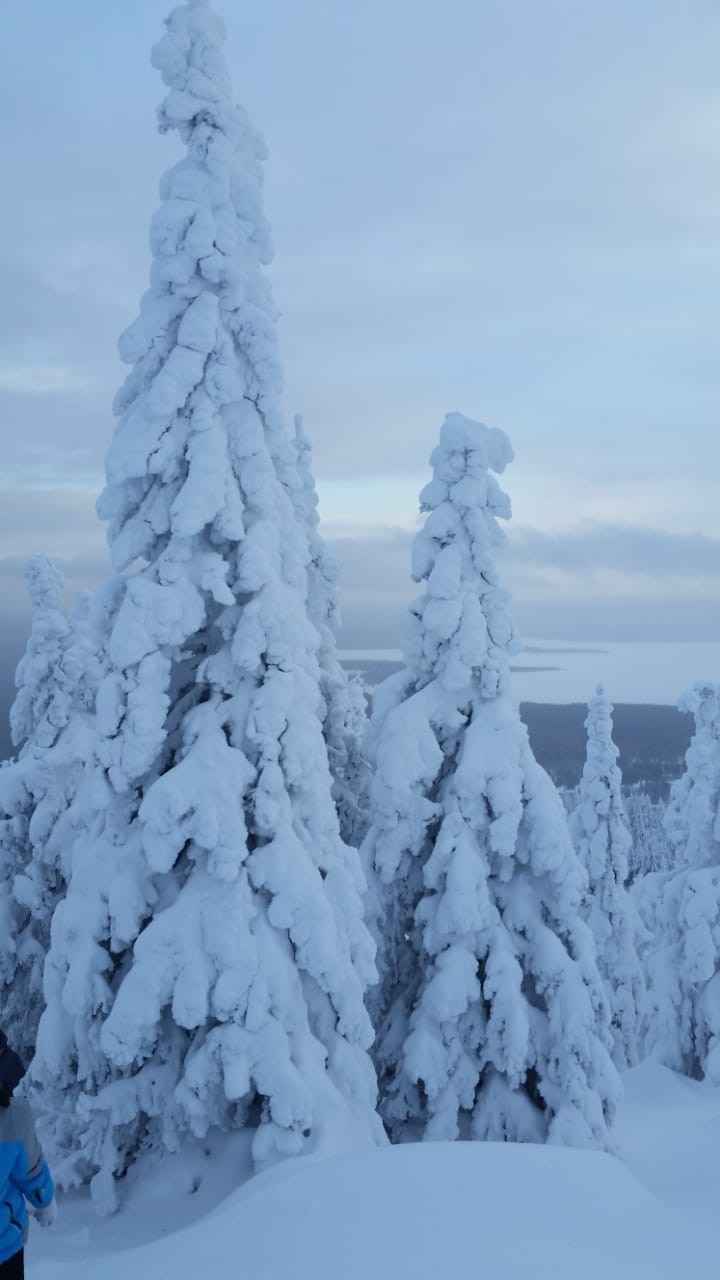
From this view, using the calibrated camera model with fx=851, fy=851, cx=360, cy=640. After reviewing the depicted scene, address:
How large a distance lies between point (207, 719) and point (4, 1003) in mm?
12365

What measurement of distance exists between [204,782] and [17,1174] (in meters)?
4.95

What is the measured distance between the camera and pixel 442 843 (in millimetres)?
14023

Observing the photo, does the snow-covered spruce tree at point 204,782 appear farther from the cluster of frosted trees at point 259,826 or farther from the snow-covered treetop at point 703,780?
the snow-covered treetop at point 703,780

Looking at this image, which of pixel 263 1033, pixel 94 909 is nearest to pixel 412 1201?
pixel 263 1033

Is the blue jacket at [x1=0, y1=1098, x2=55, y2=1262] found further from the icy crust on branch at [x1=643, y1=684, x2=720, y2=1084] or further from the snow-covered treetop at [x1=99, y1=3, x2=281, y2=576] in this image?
the icy crust on branch at [x1=643, y1=684, x2=720, y2=1084]

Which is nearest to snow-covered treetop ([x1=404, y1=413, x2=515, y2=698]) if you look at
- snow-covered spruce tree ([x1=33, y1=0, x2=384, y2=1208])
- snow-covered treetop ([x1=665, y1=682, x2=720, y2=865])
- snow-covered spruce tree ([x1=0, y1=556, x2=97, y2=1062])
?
snow-covered spruce tree ([x1=33, y1=0, x2=384, y2=1208])

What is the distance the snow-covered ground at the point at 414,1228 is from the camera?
6.56 metres

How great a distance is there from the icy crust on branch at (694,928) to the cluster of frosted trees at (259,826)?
1261cm

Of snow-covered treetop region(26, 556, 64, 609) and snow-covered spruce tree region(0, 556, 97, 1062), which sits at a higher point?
snow-covered treetop region(26, 556, 64, 609)

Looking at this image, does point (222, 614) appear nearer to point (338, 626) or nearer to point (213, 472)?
point (213, 472)

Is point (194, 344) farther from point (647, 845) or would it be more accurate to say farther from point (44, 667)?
point (647, 845)

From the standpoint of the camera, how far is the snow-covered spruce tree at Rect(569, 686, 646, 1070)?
88.6 feet

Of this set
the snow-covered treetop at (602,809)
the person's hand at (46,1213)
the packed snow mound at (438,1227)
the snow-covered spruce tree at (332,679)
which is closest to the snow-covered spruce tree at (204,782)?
the packed snow mound at (438,1227)

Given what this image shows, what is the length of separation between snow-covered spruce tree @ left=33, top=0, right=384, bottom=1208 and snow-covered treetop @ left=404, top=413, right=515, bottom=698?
3.49m
